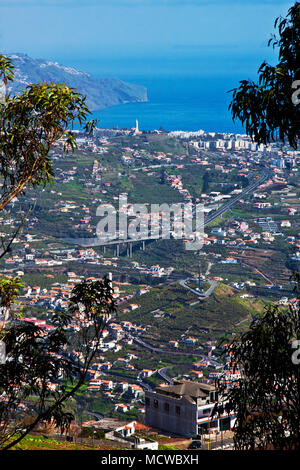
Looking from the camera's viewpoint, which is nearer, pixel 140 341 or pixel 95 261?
pixel 140 341

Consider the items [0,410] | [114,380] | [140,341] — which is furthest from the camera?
[140,341]

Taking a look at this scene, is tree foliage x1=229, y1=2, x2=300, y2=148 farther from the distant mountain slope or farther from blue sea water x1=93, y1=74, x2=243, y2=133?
the distant mountain slope

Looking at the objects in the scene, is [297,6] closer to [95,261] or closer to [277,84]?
[277,84]

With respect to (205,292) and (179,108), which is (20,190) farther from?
(179,108)

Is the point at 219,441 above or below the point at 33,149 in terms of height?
below

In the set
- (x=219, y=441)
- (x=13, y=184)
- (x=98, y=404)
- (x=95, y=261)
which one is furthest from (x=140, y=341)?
(x=13, y=184)

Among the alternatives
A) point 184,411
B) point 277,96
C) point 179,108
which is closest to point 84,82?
point 179,108

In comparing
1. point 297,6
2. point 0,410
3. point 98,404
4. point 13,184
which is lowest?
point 98,404
